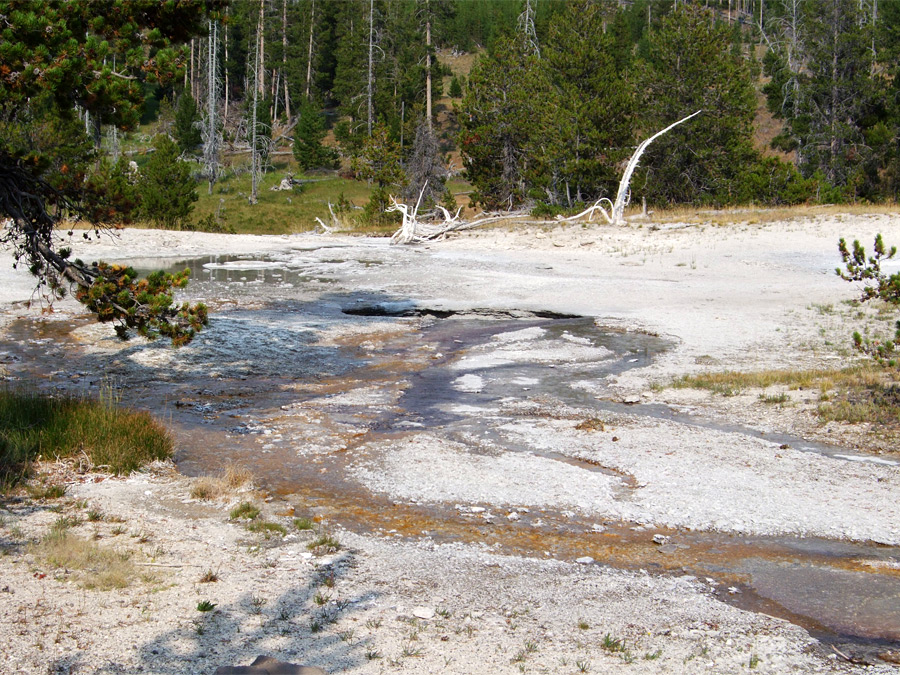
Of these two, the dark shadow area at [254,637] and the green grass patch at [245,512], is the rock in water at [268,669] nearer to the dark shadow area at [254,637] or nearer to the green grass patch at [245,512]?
the dark shadow area at [254,637]

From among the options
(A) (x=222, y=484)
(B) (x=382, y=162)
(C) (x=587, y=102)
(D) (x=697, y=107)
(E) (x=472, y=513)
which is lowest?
(E) (x=472, y=513)

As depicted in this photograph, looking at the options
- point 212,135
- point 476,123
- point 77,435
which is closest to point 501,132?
point 476,123

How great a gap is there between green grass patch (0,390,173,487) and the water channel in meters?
0.45

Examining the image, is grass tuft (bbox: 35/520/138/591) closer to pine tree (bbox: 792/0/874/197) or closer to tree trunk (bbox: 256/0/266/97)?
pine tree (bbox: 792/0/874/197)

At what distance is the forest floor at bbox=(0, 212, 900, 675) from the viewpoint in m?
4.46

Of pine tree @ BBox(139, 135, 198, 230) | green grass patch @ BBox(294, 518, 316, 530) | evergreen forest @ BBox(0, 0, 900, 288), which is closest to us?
green grass patch @ BBox(294, 518, 316, 530)

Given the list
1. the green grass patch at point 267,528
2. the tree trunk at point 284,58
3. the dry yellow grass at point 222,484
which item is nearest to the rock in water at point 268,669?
the green grass patch at point 267,528

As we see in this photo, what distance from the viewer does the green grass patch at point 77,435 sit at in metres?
7.25

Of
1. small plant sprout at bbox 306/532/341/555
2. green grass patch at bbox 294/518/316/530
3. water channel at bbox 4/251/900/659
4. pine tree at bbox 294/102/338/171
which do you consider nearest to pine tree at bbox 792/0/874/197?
water channel at bbox 4/251/900/659

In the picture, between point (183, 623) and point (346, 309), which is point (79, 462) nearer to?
point (183, 623)

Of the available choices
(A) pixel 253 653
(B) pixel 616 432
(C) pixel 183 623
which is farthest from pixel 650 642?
(B) pixel 616 432

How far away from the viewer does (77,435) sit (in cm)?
760

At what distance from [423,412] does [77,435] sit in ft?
12.9

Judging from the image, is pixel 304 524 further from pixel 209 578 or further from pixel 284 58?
pixel 284 58
